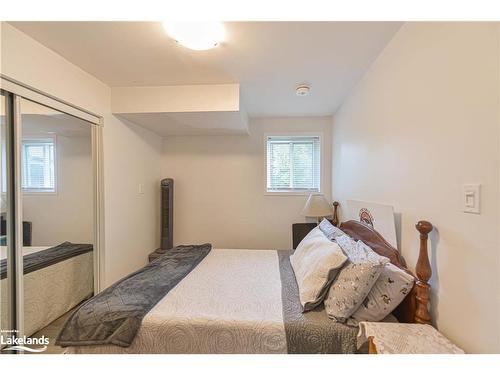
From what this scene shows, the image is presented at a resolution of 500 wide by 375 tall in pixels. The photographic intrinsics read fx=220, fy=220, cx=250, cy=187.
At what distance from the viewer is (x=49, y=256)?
1.72 metres

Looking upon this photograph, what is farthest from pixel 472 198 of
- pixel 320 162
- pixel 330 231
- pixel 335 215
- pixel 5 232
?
pixel 5 232

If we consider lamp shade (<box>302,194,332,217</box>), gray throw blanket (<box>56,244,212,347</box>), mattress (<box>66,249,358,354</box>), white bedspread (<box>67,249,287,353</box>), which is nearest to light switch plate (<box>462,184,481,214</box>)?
mattress (<box>66,249,358,354</box>)

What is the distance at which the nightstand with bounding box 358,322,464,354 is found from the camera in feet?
2.99

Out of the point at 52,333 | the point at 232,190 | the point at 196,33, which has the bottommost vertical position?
the point at 52,333

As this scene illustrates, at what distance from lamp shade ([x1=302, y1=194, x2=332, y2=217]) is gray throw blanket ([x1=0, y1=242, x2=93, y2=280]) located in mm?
2361

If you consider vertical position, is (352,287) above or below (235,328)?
above

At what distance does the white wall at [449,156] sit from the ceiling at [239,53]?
293 mm

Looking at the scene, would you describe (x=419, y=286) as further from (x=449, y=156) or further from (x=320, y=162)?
(x=320, y=162)

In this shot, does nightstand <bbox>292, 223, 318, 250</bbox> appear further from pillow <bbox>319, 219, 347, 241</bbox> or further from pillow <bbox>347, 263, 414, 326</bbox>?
pillow <bbox>347, 263, 414, 326</bbox>

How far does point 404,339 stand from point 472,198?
26.1 inches

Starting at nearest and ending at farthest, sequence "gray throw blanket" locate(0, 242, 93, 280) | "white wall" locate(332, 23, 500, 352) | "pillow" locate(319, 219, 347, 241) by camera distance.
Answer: "white wall" locate(332, 23, 500, 352) < "gray throw blanket" locate(0, 242, 93, 280) < "pillow" locate(319, 219, 347, 241)

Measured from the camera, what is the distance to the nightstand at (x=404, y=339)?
91cm

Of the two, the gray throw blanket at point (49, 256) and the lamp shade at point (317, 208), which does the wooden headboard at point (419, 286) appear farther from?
the gray throw blanket at point (49, 256)
